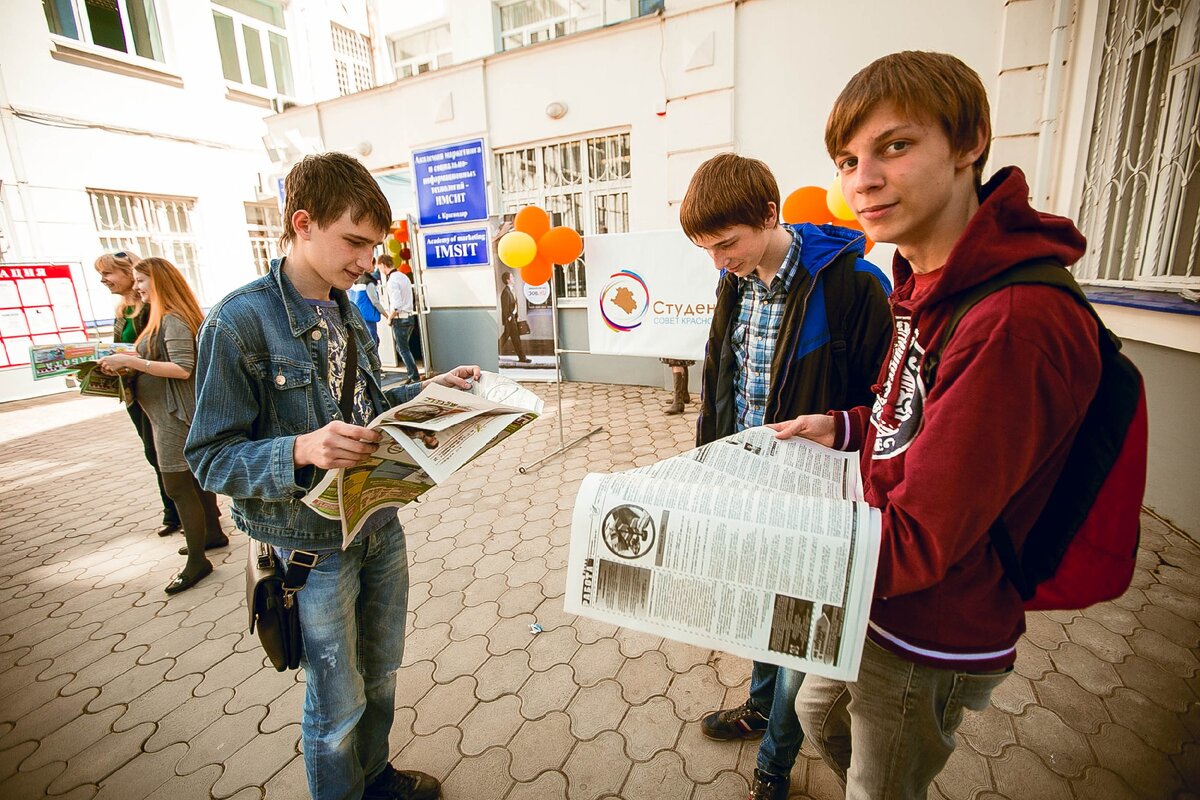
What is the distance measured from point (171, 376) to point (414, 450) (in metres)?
2.48

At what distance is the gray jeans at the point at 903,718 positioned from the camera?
2.70ft

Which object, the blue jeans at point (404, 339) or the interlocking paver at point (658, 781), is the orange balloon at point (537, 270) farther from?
the interlocking paver at point (658, 781)

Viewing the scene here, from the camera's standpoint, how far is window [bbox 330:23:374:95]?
11.7 metres

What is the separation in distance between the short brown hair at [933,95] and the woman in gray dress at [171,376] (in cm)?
309

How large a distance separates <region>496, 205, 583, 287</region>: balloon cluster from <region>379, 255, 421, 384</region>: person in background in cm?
285

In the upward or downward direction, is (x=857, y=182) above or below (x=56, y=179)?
below

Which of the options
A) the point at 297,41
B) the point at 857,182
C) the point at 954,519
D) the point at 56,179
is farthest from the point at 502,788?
the point at 297,41

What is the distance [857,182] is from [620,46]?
20.0 ft

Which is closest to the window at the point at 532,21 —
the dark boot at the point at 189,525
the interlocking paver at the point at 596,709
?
the dark boot at the point at 189,525

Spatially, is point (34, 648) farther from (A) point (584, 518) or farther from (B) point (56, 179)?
(B) point (56, 179)

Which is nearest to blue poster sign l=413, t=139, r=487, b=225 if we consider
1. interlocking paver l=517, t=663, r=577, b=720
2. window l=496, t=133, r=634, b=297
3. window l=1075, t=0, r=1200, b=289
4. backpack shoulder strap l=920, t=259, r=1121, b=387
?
window l=496, t=133, r=634, b=297

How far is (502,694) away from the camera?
6.44 ft

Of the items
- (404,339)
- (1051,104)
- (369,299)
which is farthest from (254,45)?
(1051,104)

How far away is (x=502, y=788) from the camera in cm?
161
